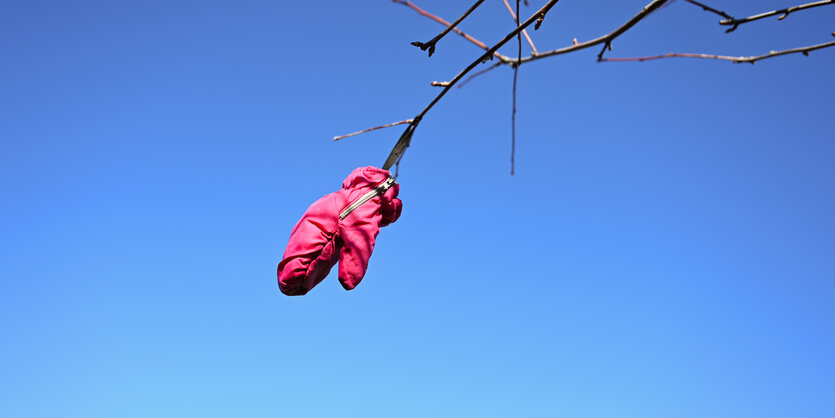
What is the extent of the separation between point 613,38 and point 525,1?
251 millimetres

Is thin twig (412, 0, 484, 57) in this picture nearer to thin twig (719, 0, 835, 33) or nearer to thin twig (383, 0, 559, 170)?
thin twig (383, 0, 559, 170)

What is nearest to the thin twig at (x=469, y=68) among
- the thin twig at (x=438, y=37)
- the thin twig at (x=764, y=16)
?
the thin twig at (x=438, y=37)

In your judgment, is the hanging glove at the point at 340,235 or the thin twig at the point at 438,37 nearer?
the thin twig at the point at 438,37

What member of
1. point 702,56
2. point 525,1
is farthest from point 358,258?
point 702,56

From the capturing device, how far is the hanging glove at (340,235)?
5.96ft

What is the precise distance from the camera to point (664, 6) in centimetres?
109

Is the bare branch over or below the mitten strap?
below

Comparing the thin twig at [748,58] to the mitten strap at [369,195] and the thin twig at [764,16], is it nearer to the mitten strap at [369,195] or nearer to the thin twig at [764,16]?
the thin twig at [764,16]

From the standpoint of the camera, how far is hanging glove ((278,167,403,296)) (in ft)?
5.96

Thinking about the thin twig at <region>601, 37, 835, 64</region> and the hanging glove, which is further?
the hanging glove

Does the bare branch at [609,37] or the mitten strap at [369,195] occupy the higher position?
the mitten strap at [369,195]

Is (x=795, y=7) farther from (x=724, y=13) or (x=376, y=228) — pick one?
(x=376, y=228)

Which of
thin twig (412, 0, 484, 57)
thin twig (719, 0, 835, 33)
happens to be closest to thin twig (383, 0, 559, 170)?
thin twig (412, 0, 484, 57)

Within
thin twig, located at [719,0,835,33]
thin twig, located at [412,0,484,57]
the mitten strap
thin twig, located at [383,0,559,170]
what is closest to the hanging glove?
the mitten strap
